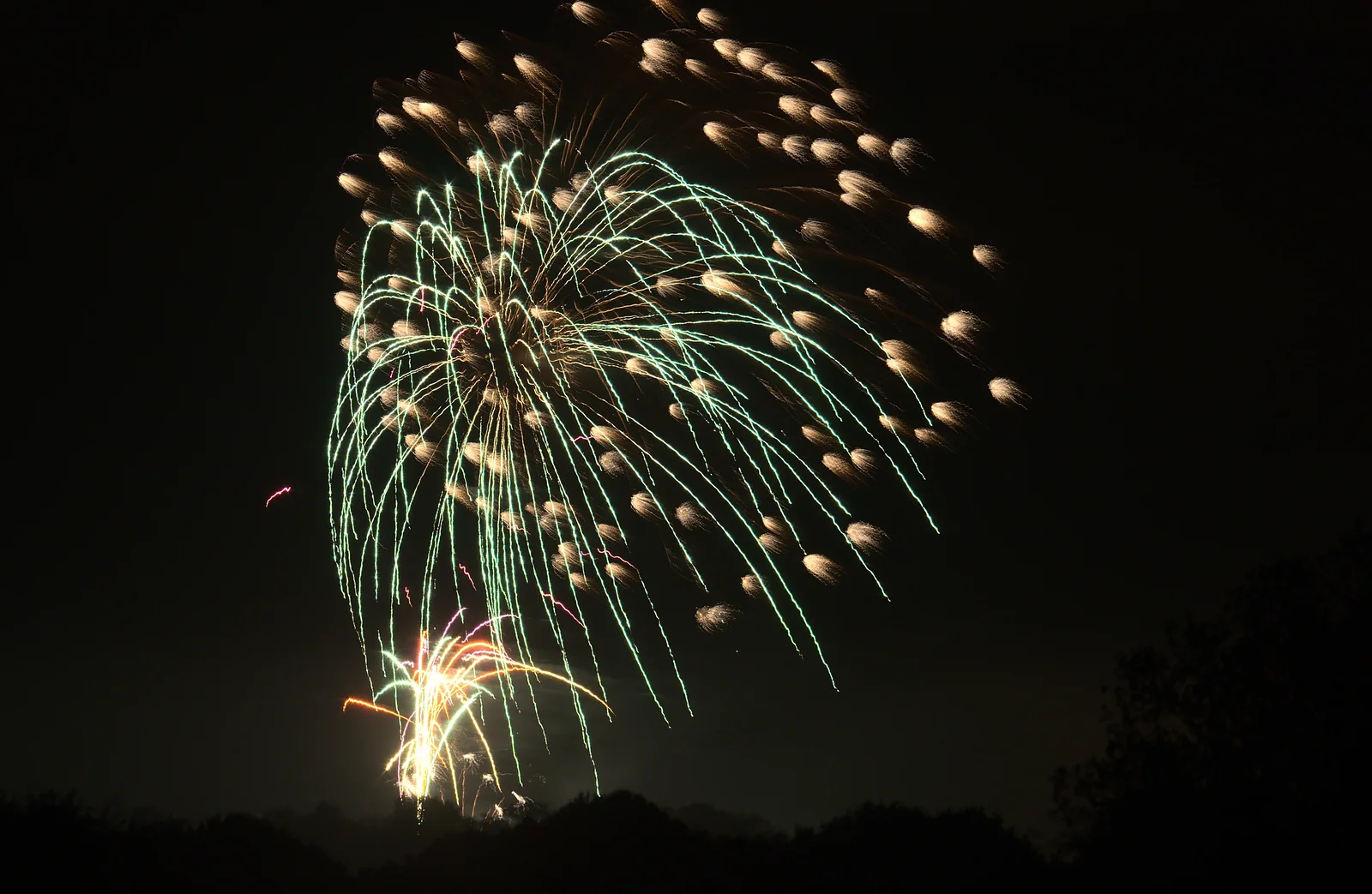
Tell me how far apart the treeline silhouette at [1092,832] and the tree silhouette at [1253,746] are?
1.2 inches

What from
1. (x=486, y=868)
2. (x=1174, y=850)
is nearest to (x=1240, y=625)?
(x=1174, y=850)

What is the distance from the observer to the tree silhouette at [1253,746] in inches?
783

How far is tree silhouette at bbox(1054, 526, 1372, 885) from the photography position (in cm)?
1989

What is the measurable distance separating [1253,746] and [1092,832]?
3415 mm

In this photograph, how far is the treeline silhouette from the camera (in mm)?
20281

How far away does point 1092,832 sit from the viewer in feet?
75.7

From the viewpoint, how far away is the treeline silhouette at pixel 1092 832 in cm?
2028

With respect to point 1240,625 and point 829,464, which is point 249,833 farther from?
point 1240,625

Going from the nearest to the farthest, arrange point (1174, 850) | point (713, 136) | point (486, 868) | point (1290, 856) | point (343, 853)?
point (1290, 856)
point (1174, 850)
point (713, 136)
point (486, 868)
point (343, 853)

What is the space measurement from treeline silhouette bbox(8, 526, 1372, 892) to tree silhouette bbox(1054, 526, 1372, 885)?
30mm

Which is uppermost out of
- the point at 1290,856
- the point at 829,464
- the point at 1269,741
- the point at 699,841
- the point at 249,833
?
the point at 829,464

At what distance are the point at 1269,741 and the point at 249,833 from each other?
2201cm

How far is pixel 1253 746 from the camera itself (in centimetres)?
2162

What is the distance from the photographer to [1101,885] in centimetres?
2203
